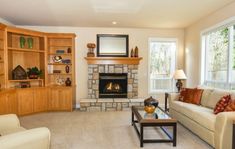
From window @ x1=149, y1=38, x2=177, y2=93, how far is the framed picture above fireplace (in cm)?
93

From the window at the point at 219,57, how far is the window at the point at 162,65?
142 cm

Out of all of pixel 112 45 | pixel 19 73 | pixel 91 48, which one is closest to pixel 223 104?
pixel 112 45

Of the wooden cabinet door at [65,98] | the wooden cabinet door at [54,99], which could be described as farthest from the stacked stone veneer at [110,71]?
the wooden cabinet door at [54,99]

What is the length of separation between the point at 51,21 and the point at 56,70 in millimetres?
1539

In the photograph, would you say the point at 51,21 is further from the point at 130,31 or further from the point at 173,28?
the point at 173,28

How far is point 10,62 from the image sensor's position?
214 inches

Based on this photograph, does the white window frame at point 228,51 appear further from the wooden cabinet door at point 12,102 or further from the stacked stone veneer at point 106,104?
the wooden cabinet door at point 12,102

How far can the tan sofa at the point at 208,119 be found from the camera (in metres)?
2.74

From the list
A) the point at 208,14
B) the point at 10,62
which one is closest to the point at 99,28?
the point at 10,62

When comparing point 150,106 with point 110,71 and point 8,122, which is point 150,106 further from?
point 110,71

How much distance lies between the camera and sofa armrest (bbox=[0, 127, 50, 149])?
173 cm

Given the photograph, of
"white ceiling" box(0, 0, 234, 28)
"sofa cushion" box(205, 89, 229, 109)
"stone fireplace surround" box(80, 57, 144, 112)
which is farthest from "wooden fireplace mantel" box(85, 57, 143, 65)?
"sofa cushion" box(205, 89, 229, 109)

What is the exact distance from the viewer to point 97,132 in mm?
3854

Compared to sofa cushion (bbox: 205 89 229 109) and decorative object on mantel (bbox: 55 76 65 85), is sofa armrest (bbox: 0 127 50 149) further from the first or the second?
decorative object on mantel (bbox: 55 76 65 85)
